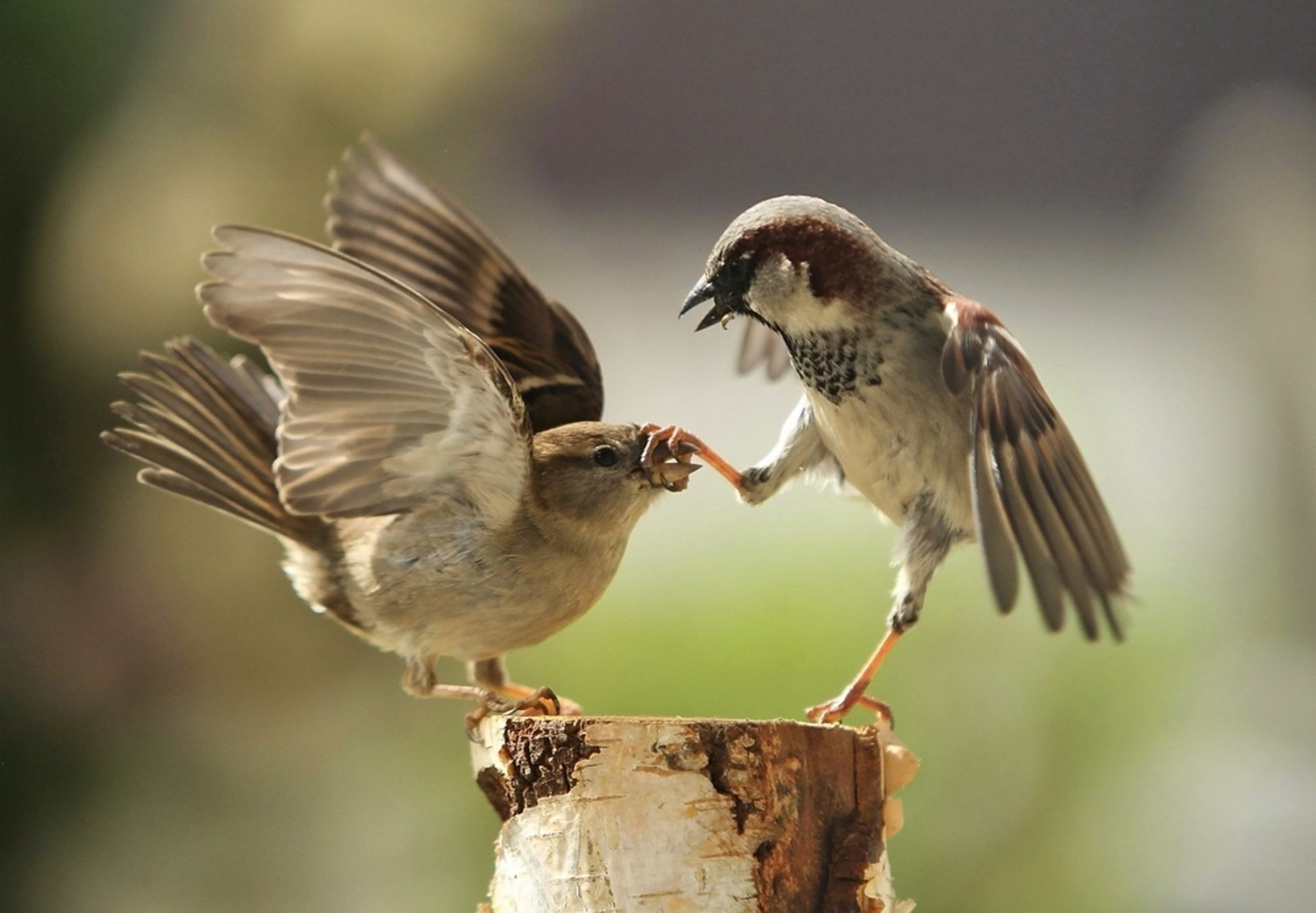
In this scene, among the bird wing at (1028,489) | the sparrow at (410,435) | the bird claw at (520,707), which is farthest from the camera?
the bird claw at (520,707)

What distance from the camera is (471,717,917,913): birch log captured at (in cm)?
92

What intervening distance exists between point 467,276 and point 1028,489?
0.68 m

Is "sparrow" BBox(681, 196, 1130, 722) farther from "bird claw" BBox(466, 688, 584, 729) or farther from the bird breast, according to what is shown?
"bird claw" BBox(466, 688, 584, 729)

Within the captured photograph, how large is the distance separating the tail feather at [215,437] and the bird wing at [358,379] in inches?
9.3

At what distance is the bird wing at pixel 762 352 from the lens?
4.80 feet

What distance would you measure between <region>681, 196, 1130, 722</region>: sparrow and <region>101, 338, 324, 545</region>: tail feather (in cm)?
51

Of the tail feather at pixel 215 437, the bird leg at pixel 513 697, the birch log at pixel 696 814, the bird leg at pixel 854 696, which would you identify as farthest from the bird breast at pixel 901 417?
the tail feather at pixel 215 437

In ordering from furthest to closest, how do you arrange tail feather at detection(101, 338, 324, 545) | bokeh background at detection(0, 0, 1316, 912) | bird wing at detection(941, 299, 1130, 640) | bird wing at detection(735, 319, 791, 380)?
bokeh background at detection(0, 0, 1316, 912) < bird wing at detection(735, 319, 791, 380) < tail feather at detection(101, 338, 324, 545) < bird wing at detection(941, 299, 1130, 640)

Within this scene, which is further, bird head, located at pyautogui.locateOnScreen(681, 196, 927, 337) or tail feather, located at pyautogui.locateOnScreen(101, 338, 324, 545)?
tail feather, located at pyautogui.locateOnScreen(101, 338, 324, 545)

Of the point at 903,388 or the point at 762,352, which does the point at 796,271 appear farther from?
the point at 762,352

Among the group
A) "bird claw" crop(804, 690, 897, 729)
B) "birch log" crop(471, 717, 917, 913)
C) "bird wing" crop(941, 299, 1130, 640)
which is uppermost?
"bird wing" crop(941, 299, 1130, 640)

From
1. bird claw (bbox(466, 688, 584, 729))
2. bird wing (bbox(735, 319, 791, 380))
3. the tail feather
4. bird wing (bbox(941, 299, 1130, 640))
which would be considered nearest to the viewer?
bird wing (bbox(941, 299, 1130, 640))

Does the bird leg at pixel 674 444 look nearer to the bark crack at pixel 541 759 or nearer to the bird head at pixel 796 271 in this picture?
the bird head at pixel 796 271

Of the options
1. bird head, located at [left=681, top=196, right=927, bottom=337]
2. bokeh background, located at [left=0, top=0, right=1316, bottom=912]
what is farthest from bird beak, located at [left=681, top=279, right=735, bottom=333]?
bokeh background, located at [left=0, top=0, right=1316, bottom=912]
